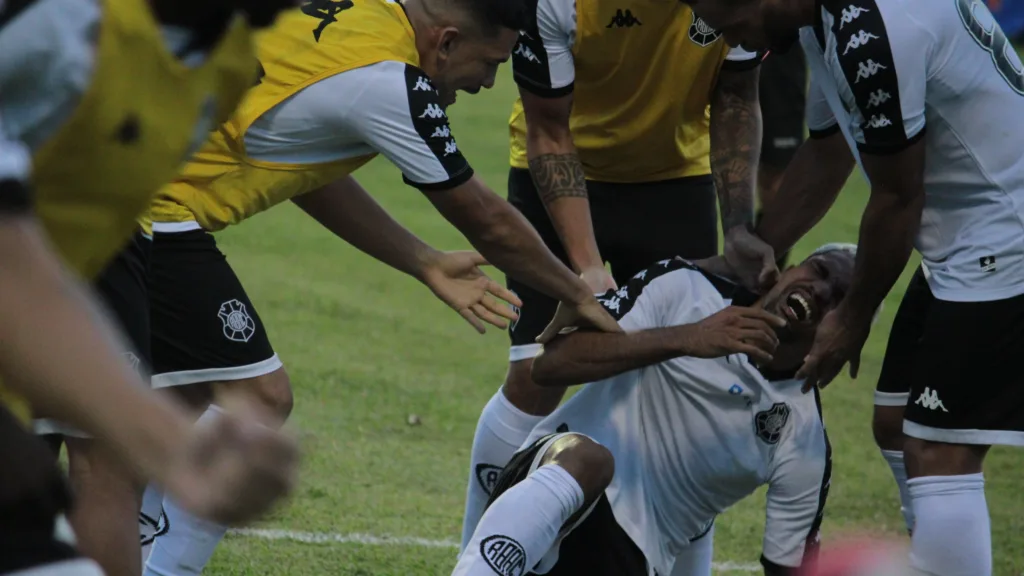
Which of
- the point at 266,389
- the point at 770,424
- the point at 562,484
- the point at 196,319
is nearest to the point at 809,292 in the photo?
Result: the point at 770,424

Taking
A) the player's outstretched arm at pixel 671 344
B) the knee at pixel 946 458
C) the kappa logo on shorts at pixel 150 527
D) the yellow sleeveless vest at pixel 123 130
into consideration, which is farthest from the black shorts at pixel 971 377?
the yellow sleeveless vest at pixel 123 130

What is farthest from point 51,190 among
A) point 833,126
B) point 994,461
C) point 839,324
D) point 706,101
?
point 994,461

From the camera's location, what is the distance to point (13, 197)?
1.49 meters

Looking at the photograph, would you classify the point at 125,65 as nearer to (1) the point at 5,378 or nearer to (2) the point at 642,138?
(1) the point at 5,378

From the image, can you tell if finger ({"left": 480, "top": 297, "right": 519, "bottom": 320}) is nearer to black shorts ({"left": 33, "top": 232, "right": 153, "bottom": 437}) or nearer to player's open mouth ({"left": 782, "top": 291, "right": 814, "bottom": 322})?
player's open mouth ({"left": 782, "top": 291, "right": 814, "bottom": 322})

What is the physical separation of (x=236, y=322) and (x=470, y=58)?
95 cm

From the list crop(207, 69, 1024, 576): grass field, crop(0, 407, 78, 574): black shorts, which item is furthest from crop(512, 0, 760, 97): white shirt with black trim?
crop(0, 407, 78, 574): black shorts

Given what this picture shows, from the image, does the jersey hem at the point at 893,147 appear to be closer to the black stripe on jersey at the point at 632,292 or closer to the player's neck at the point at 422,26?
the black stripe on jersey at the point at 632,292

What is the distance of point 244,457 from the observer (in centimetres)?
142

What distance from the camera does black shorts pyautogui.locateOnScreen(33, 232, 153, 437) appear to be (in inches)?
127

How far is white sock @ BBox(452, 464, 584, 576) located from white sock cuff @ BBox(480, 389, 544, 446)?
3.68ft

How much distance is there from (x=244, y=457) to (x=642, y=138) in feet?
11.8

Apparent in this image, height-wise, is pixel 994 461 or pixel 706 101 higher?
pixel 706 101

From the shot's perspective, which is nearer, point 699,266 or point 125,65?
point 125,65
